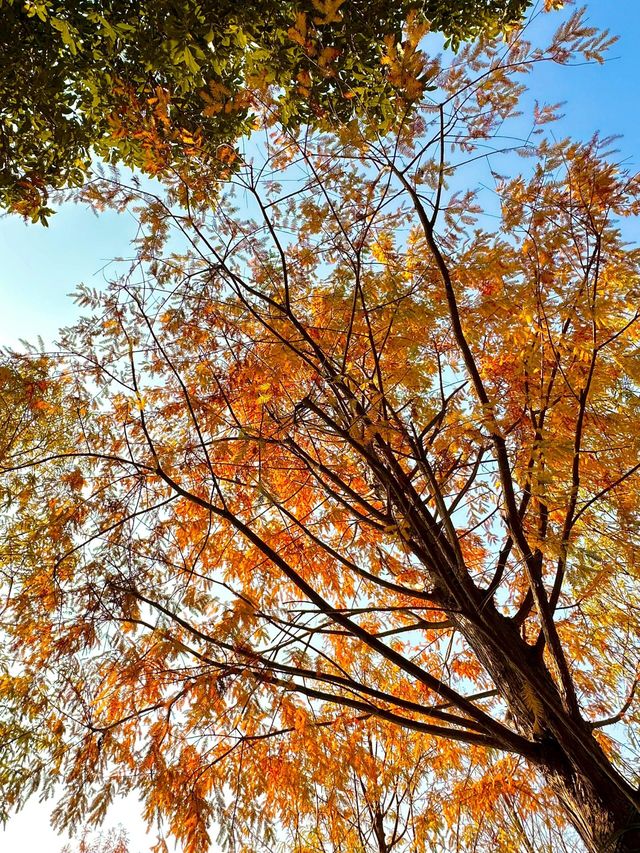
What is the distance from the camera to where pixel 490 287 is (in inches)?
96.3

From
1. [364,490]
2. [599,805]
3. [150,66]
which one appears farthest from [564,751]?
[150,66]

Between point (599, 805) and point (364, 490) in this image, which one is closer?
point (599, 805)

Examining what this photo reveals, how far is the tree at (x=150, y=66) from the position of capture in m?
2.37

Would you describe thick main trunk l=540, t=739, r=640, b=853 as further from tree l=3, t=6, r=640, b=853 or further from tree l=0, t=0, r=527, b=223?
tree l=0, t=0, r=527, b=223

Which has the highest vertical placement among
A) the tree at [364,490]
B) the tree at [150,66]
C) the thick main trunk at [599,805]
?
the tree at [150,66]

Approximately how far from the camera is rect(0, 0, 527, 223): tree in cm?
237

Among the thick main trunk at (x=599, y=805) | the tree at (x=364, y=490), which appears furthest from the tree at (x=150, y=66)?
the thick main trunk at (x=599, y=805)

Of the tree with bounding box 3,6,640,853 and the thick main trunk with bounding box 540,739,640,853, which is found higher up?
the tree with bounding box 3,6,640,853

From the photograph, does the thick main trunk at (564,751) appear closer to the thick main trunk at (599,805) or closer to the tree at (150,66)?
the thick main trunk at (599,805)

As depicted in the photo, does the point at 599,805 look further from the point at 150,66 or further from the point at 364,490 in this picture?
the point at 150,66

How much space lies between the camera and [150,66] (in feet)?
9.36

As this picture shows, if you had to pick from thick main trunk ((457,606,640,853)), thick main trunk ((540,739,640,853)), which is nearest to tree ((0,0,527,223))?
thick main trunk ((457,606,640,853))

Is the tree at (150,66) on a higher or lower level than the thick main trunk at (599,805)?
higher

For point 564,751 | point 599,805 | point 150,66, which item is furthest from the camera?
point 150,66
